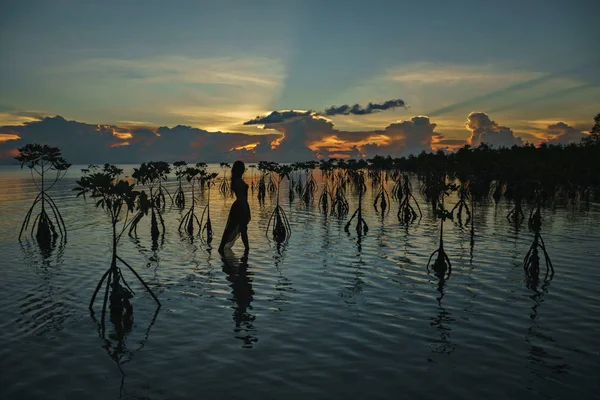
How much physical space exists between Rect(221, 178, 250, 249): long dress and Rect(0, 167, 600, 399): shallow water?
108cm

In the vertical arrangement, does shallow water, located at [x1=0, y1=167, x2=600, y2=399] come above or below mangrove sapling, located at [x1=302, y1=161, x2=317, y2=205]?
below

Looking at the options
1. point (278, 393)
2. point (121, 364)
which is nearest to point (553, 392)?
point (278, 393)

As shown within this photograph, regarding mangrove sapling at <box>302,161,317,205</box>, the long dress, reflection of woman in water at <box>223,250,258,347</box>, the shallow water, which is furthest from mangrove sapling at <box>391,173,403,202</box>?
reflection of woman in water at <box>223,250,258,347</box>

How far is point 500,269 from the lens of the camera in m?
15.0

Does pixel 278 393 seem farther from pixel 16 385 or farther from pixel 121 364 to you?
pixel 16 385

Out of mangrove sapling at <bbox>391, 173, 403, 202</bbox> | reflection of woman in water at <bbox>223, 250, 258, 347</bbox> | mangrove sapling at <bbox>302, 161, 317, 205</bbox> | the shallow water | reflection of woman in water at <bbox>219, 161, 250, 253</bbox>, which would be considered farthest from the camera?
mangrove sapling at <bbox>302, 161, 317, 205</bbox>

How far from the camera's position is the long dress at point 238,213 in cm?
1636

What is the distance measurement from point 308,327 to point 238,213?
7.51 m

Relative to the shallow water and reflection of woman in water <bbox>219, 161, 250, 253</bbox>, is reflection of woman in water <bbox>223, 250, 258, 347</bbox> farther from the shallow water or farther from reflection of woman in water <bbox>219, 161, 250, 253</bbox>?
reflection of woman in water <bbox>219, 161, 250, 253</bbox>

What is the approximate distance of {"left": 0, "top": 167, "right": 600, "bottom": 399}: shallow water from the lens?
24.3 ft

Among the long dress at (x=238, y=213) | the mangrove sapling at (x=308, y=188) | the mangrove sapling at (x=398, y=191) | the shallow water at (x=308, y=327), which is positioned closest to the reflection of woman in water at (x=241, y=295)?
the shallow water at (x=308, y=327)

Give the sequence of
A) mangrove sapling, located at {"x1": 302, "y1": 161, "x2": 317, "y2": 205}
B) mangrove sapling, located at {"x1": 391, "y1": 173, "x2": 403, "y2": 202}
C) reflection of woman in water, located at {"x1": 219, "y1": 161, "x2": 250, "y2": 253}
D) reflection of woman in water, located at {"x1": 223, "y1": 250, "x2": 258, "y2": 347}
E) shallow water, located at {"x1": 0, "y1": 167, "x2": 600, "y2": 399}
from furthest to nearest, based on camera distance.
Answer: mangrove sapling, located at {"x1": 302, "y1": 161, "x2": 317, "y2": 205} < mangrove sapling, located at {"x1": 391, "y1": 173, "x2": 403, "y2": 202} < reflection of woman in water, located at {"x1": 219, "y1": 161, "x2": 250, "y2": 253} < reflection of woman in water, located at {"x1": 223, "y1": 250, "x2": 258, "y2": 347} < shallow water, located at {"x1": 0, "y1": 167, "x2": 600, "y2": 399}

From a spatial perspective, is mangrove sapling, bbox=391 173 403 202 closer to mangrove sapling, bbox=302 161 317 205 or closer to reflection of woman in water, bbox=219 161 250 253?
mangrove sapling, bbox=302 161 317 205

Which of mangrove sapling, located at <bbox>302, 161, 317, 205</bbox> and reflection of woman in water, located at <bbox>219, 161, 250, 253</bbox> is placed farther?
mangrove sapling, located at <bbox>302, 161, 317, 205</bbox>
